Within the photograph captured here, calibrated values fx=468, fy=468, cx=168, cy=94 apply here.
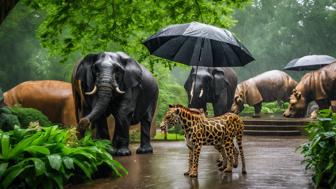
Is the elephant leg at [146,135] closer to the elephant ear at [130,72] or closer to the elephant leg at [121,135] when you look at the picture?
the elephant leg at [121,135]

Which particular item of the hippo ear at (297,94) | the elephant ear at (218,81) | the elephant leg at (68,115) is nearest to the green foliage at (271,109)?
the hippo ear at (297,94)

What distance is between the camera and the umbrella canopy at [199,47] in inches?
322

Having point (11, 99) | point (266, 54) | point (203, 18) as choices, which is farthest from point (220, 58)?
point (266, 54)

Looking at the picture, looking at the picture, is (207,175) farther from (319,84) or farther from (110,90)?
(319,84)

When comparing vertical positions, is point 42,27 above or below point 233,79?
above

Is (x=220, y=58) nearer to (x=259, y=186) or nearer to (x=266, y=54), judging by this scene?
(x=259, y=186)

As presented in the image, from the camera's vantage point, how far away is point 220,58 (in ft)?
30.6

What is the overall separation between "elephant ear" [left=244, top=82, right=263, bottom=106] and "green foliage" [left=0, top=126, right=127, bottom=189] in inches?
678

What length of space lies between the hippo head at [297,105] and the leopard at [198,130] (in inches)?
551

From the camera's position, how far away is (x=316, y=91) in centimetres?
2091

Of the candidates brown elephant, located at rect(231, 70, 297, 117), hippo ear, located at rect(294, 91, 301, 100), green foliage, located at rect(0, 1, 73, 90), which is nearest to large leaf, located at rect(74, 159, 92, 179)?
hippo ear, located at rect(294, 91, 301, 100)

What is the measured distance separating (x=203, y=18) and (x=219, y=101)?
370 centimetres

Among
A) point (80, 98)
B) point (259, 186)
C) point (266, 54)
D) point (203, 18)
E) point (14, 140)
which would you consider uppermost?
point (266, 54)

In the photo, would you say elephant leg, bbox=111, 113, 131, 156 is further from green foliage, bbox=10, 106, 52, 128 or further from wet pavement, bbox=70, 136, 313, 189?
green foliage, bbox=10, 106, 52, 128
